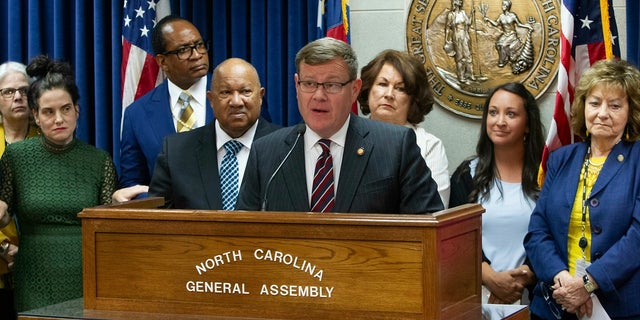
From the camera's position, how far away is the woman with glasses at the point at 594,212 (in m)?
3.57

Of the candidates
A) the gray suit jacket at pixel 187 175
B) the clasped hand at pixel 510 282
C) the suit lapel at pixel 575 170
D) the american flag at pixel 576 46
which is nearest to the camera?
the suit lapel at pixel 575 170

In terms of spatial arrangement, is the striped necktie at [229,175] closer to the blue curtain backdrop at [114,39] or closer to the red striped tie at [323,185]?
the red striped tie at [323,185]

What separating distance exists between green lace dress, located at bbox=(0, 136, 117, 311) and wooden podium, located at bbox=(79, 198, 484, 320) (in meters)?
1.34

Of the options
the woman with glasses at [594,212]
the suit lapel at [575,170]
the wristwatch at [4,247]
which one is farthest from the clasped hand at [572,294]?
the wristwatch at [4,247]

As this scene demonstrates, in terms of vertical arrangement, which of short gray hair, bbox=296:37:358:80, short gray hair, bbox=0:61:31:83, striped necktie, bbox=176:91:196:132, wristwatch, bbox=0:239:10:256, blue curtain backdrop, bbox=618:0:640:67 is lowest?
wristwatch, bbox=0:239:10:256

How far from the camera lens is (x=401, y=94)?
432 centimetres

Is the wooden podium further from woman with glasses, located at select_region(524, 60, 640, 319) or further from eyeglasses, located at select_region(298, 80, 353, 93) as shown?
woman with glasses, located at select_region(524, 60, 640, 319)

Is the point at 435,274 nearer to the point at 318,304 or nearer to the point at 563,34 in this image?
the point at 318,304

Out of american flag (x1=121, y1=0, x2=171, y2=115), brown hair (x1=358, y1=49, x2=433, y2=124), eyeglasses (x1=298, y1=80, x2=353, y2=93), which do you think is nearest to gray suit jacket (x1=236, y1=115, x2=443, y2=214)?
eyeglasses (x1=298, y1=80, x2=353, y2=93)

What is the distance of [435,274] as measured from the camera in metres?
2.67

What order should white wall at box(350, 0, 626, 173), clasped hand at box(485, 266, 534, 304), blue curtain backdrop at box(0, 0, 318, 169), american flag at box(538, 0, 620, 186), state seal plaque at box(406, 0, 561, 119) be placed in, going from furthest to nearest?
blue curtain backdrop at box(0, 0, 318, 169) → white wall at box(350, 0, 626, 173) → state seal plaque at box(406, 0, 561, 119) → american flag at box(538, 0, 620, 186) → clasped hand at box(485, 266, 534, 304)

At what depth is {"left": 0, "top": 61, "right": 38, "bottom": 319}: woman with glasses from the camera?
4.64 metres

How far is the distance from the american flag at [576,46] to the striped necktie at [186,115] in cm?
159

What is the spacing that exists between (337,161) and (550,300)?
1117 millimetres
